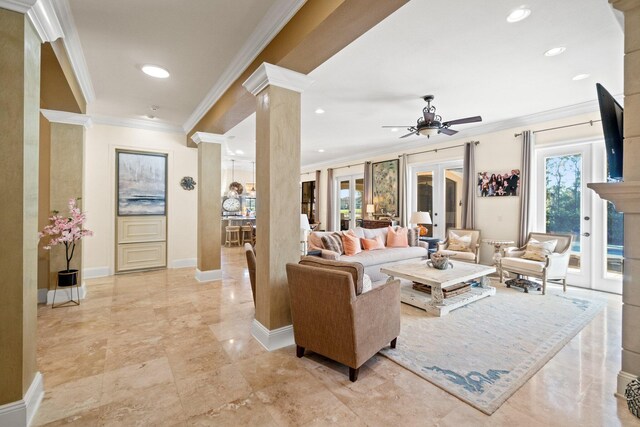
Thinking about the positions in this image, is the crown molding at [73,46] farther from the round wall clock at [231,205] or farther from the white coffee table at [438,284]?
the round wall clock at [231,205]

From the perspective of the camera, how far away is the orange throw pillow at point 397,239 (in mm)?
5828

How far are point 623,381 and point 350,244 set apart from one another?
11.7 ft

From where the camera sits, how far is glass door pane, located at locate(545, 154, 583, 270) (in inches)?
188

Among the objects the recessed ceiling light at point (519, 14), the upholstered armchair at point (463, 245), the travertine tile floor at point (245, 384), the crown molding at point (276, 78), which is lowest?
the travertine tile floor at point (245, 384)

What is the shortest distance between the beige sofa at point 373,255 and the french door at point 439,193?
1.38m

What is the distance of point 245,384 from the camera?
208 centimetres

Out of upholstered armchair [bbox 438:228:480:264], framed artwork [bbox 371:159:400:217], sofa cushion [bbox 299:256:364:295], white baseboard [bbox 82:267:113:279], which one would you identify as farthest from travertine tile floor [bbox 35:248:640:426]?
framed artwork [bbox 371:159:400:217]

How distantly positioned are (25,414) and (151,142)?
4798mm

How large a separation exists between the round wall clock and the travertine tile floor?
7107 mm

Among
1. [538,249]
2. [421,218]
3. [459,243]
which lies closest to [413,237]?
[421,218]

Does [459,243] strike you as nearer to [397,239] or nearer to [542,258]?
[397,239]

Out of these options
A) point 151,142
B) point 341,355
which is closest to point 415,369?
point 341,355

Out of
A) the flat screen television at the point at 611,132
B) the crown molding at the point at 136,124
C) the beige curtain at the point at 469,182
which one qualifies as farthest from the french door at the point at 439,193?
the crown molding at the point at 136,124

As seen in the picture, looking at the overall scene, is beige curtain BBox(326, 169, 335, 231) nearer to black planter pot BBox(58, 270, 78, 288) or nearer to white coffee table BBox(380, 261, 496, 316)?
white coffee table BBox(380, 261, 496, 316)
